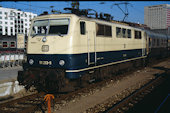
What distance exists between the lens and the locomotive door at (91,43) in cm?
918

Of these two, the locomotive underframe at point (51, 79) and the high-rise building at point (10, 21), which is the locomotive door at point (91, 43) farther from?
the high-rise building at point (10, 21)

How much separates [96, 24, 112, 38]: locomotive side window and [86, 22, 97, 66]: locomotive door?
510mm

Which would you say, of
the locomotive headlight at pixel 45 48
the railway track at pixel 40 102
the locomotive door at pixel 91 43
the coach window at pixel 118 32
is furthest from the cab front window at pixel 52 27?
the coach window at pixel 118 32

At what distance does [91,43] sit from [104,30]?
1.58 m

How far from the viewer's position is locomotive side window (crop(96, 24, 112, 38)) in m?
10.1

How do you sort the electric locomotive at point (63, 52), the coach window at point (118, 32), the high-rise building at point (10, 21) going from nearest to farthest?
1. the electric locomotive at point (63, 52)
2. the coach window at point (118, 32)
3. the high-rise building at point (10, 21)

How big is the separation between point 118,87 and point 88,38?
3.50 meters

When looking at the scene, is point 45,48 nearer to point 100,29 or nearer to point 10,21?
point 100,29

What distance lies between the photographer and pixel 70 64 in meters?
8.14

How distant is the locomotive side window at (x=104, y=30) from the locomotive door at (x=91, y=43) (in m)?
0.51

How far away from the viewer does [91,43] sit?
9422mm

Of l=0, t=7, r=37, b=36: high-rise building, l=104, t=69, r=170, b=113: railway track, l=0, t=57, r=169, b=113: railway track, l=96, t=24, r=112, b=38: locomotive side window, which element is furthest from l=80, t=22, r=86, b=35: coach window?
l=0, t=7, r=37, b=36: high-rise building

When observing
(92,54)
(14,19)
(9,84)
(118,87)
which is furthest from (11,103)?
(14,19)

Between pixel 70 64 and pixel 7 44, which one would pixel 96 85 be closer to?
pixel 70 64
